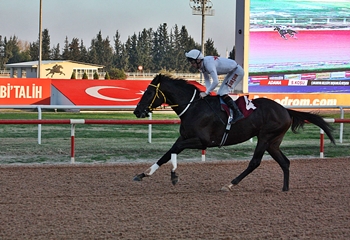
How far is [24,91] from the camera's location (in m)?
23.3

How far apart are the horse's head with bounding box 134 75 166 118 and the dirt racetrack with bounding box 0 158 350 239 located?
1020 millimetres

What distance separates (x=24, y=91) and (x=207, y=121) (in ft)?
57.3

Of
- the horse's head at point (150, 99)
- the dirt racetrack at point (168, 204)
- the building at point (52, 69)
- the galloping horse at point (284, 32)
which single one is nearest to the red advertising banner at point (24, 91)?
the galloping horse at point (284, 32)

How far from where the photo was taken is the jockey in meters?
7.25

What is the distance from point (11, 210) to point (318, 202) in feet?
11.6

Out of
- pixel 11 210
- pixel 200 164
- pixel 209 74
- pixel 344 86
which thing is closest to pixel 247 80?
pixel 344 86

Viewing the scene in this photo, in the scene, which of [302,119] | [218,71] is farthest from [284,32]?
[218,71]

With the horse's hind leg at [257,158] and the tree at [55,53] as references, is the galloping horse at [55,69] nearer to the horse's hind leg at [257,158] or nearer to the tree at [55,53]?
the tree at [55,53]

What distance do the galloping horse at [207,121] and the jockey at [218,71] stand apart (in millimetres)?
122

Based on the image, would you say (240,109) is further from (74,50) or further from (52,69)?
(74,50)

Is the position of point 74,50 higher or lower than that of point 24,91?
higher

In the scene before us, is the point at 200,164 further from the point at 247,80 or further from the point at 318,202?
the point at 247,80

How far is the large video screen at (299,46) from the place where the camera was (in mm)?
20109

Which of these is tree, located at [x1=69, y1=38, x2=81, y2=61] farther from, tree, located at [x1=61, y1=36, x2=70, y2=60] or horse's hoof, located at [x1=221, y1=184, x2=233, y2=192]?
horse's hoof, located at [x1=221, y1=184, x2=233, y2=192]
